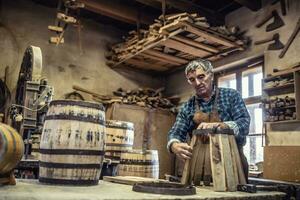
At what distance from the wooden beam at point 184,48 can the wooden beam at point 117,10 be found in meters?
1.53

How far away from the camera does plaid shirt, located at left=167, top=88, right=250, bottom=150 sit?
2.60 meters

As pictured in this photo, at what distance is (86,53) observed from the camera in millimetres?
8289

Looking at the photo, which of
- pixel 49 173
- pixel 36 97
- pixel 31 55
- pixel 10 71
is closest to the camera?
pixel 49 173

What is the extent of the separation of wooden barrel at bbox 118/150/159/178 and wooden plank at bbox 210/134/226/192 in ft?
6.35

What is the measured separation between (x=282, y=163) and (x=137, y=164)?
2.43 m

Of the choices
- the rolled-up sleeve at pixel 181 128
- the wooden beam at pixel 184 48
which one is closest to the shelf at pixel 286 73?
the wooden beam at pixel 184 48

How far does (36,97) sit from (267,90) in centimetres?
397

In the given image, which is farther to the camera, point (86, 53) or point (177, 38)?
point (86, 53)

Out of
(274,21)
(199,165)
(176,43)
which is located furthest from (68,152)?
(274,21)

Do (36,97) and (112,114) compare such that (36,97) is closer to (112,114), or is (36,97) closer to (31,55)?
(31,55)

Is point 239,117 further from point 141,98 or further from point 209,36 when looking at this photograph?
point 141,98

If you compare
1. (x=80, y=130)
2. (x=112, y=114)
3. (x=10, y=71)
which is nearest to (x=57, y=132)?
(x=80, y=130)

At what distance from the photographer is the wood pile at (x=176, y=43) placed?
5.88m

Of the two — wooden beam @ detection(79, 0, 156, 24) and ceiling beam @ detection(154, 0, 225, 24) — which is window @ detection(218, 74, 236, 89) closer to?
ceiling beam @ detection(154, 0, 225, 24)
